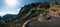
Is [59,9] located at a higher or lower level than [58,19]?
higher

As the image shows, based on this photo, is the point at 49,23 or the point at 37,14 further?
the point at 37,14

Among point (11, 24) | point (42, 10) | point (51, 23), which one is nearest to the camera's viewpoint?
point (51, 23)

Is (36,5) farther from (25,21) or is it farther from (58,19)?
(58,19)

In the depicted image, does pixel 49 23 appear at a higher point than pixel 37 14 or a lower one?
lower

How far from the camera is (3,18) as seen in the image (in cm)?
714

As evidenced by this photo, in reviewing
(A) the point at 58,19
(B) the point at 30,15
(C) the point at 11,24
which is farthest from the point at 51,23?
(C) the point at 11,24

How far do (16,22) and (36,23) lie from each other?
1.69 m

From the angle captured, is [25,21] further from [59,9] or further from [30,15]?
[59,9]

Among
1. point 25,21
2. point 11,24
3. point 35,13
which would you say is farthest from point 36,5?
point 11,24

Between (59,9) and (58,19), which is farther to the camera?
(59,9)

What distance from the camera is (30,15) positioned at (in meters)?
7.18

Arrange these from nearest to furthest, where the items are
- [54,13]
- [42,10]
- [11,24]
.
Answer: [54,13], [42,10], [11,24]

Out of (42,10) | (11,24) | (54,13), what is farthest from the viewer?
(11,24)

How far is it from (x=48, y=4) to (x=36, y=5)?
545mm
